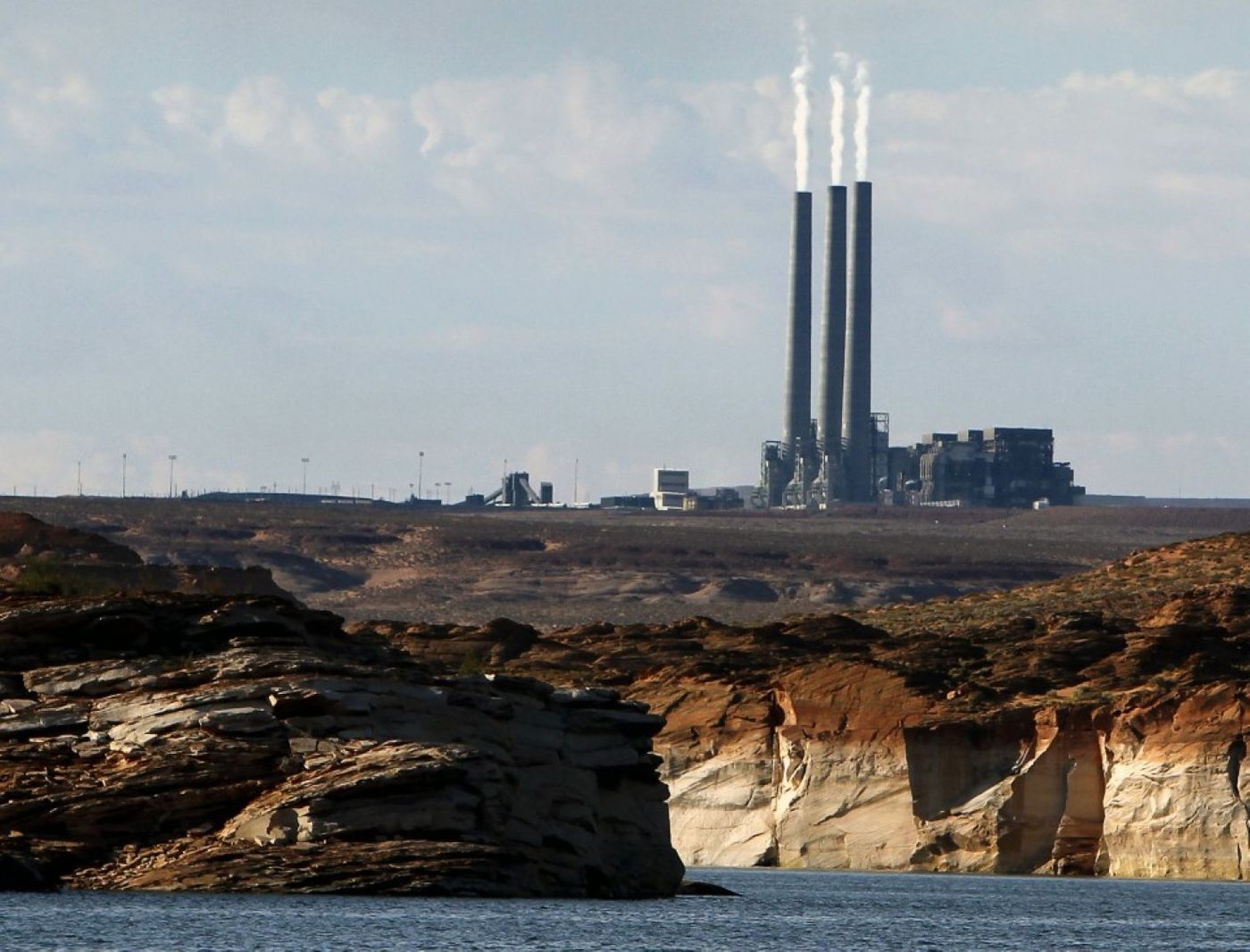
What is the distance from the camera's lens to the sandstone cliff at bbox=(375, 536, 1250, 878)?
94125mm

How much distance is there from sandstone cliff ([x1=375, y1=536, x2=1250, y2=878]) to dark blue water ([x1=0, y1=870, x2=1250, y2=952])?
380 inches

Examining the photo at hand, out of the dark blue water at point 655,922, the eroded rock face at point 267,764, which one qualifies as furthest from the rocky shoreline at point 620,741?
the dark blue water at point 655,922

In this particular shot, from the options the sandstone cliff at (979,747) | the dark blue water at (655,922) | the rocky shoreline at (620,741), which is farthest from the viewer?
the sandstone cliff at (979,747)

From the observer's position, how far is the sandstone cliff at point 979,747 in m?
94.1

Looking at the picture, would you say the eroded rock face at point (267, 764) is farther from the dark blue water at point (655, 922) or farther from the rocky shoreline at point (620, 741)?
the dark blue water at point (655, 922)

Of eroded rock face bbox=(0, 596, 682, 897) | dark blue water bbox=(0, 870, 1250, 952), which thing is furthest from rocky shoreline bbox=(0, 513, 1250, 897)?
dark blue water bbox=(0, 870, 1250, 952)

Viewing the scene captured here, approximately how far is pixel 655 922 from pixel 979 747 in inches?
1451

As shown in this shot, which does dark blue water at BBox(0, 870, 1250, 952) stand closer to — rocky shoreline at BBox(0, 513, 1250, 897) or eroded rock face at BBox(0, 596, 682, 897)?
eroded rock face at BBox(0, 596, 682, 897)

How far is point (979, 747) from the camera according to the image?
9950 centimetres

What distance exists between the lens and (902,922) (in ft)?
232

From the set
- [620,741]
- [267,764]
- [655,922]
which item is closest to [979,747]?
[620,741]

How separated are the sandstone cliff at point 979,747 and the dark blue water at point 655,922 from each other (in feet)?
31.6

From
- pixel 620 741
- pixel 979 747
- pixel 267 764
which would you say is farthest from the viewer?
pixel 979 747

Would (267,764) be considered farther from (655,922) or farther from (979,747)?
(979,747)
